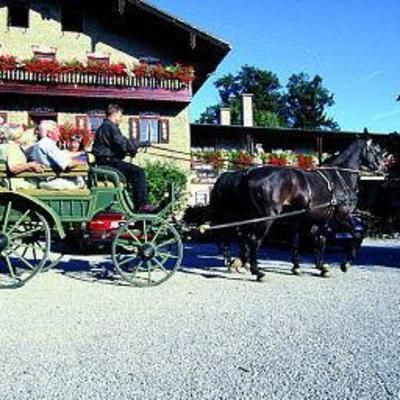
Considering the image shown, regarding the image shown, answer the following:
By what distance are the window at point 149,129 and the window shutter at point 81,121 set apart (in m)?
2.19

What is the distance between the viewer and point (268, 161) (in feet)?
100

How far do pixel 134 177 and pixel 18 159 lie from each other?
169cm

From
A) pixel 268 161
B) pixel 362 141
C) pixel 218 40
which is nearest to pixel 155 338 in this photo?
pixel 362 141

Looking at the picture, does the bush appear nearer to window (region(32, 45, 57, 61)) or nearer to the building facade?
the building facade

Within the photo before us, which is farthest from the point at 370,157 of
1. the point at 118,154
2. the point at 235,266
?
the point at 118,154

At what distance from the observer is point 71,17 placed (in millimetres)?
26781

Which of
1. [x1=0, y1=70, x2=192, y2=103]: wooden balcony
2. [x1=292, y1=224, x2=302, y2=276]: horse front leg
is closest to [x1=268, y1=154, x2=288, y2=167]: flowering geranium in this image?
[x1=0, y1=70, x2=192, y2=103]: wooden balcony

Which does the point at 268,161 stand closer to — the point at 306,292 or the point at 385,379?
the point at 306,292

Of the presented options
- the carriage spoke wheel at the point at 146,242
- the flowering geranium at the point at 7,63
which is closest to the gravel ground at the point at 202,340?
the carriage spoke wheel at the point at 146,242

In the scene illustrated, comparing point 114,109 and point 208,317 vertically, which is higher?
point 114,109

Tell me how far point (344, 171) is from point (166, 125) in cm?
1763

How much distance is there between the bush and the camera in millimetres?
24547

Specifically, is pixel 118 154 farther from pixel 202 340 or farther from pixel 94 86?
pixel 94 86

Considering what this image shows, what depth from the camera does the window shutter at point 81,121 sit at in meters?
25.2
